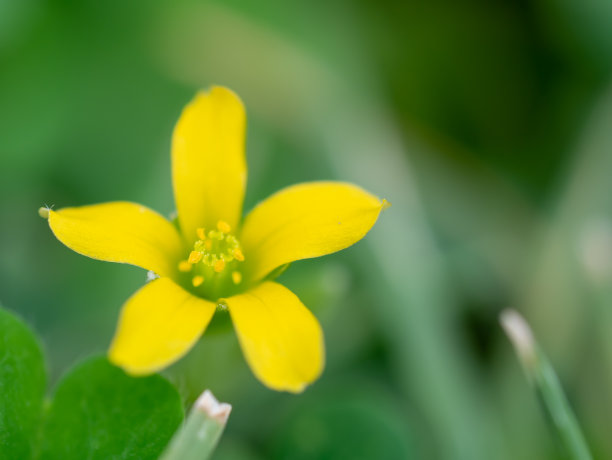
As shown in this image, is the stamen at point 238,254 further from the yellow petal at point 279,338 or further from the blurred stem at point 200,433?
the blurred stem at point 200,433

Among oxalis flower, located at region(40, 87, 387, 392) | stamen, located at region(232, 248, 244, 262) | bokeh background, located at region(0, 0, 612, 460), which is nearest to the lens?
oxalis flower, located at region(40, 87, 387, 392)

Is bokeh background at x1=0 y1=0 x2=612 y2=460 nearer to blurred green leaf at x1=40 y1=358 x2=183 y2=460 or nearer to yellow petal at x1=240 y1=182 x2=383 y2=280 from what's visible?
yellow petal at x1=240 y1=182 x2=383 y2=280

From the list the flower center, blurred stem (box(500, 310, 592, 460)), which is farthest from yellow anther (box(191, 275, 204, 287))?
blurred stem (box(500, 310, 592, 460))

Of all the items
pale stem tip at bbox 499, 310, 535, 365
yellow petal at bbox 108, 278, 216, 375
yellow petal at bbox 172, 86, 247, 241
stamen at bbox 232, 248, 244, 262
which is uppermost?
yellow petal at bbox 172, 86, 247, 241

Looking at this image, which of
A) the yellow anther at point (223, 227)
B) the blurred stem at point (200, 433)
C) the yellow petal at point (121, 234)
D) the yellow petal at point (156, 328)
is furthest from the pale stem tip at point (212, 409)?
the yellow anther at point (223, 227)

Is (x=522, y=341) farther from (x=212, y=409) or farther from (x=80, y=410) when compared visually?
(x=80, y=410)

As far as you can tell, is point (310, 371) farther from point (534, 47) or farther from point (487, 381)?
point (534, 47)
